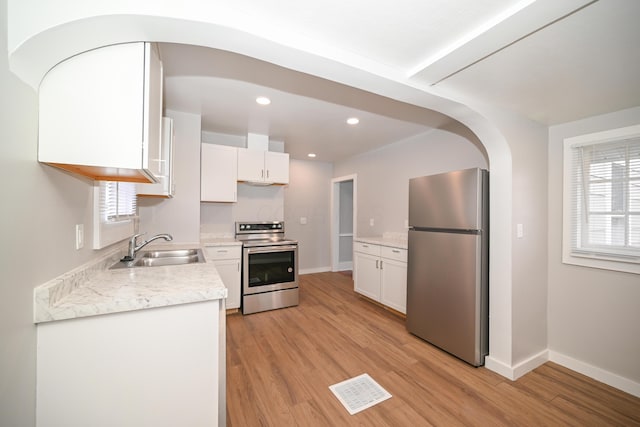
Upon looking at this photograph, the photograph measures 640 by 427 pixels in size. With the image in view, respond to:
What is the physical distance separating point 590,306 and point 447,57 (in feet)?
8.03

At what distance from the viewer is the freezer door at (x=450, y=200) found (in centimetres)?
221

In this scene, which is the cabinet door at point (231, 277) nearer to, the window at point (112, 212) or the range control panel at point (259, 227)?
the range control panel at point (259, 227)

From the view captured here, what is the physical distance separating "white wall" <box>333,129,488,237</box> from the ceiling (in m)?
0.65

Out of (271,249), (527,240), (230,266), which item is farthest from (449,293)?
(230,266)

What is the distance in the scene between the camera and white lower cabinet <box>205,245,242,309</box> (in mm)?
3174

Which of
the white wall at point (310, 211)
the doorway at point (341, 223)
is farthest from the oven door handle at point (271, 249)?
the doorway at point (341, 223)

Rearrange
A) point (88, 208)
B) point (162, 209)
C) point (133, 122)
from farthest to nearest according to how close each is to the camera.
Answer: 1. point (162, 209)
2. point (88, 208)
3. point (133, 122)

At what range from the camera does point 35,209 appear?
980 mm

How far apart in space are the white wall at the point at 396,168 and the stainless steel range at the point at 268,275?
5.36 feet

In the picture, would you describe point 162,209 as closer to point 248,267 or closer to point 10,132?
point 248,267

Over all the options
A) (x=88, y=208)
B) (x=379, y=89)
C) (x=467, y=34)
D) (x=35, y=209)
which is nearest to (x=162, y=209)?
(x=88, y=208)

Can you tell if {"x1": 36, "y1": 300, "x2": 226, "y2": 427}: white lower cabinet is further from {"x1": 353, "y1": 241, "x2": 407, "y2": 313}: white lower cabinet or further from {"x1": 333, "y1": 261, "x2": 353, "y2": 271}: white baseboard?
{"x1": 333, "y1": 261, "x2": 353, "y2": 271}: white baseboard

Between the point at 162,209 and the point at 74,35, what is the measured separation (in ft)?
7.41

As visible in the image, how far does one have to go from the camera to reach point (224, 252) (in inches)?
126
